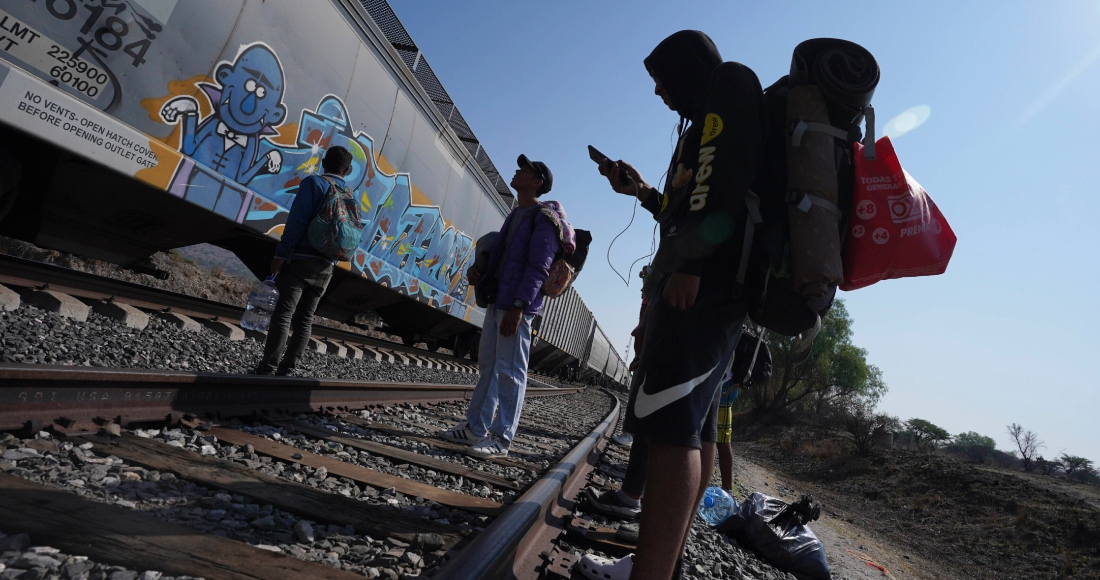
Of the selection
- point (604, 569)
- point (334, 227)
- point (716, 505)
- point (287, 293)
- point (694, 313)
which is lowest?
point (604, 569)

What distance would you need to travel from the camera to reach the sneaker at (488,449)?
3410mm

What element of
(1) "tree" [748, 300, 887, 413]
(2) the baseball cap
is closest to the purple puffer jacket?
(2) the baseball cap

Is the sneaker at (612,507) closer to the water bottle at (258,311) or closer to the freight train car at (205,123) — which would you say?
the freight train car at (205,123)

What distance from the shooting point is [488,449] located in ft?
11.4

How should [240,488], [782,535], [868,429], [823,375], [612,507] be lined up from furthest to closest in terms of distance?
[823,375], [868,429], [782,535], [612,507], [240,488]

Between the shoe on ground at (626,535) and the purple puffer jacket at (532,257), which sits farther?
the purple puffer jacket at (532,257)

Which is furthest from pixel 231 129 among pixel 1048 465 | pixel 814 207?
pixel 1048 465

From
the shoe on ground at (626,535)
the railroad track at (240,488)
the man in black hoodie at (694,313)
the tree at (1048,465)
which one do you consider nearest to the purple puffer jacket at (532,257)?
the railroad track at (240,488)

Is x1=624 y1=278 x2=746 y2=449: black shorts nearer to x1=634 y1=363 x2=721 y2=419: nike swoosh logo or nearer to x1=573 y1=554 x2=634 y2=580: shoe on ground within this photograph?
x1=634 y1=363 x2=721 y2=419: nike swoosh logo

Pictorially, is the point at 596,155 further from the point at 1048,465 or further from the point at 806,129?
the point at 1048,465

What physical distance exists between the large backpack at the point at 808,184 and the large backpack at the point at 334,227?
10.0 feet

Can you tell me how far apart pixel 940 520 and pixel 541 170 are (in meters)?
9.71

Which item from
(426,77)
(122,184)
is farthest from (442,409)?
(426,77)

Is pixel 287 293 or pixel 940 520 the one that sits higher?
pixel 287 293
